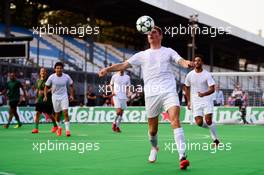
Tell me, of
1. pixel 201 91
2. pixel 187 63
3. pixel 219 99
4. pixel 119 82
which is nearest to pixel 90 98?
pixel 219 99

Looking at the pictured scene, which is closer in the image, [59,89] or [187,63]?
[187,63]

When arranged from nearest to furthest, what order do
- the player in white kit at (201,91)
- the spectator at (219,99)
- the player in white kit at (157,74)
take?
the player in white kit at (157,74) → the player in white kit at (201,91) → the spectator at (219,99)

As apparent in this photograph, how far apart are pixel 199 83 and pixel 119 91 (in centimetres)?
743

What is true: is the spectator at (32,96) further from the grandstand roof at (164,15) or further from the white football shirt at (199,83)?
the white football shirt at (199,83)

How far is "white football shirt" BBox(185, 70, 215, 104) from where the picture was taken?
48.9 feet

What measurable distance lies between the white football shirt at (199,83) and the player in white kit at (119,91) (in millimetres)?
6771

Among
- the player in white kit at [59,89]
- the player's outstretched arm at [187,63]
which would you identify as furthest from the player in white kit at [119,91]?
the player's outstretched arm at [187,63]

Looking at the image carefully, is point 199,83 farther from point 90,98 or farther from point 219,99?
point 90,98

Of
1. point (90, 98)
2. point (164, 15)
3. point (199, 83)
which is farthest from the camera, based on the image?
point (164, 15)

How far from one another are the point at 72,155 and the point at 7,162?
5.87 feet

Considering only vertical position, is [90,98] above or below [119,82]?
below

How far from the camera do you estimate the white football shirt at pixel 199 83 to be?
48.9ft

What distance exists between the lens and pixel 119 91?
72.4 ft

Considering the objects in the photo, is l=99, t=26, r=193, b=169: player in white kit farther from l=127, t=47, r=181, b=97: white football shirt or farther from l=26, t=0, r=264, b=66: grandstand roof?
l=26, t=0, r=264, b=66: grandstand roof
